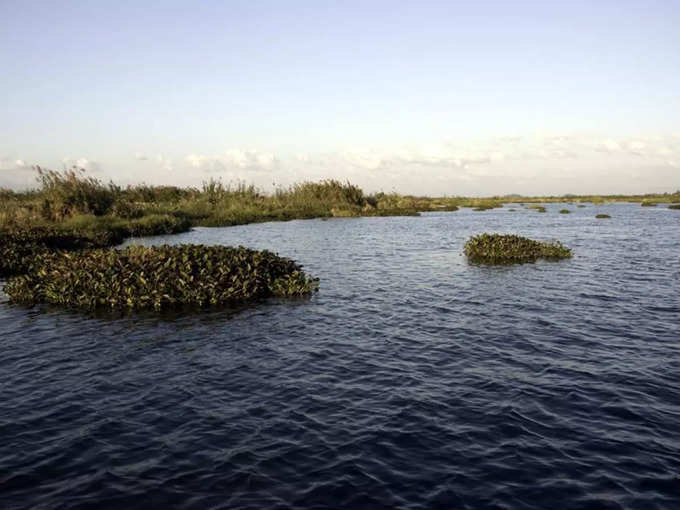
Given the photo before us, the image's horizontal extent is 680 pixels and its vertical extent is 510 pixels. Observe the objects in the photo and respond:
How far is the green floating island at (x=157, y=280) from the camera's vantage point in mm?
20781

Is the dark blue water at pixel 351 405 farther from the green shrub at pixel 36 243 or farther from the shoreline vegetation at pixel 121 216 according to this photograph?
the green shrub at pixel 36 243

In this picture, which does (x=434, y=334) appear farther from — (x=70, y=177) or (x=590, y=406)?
(x=70, y=177)

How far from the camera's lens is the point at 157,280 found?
21.2 m

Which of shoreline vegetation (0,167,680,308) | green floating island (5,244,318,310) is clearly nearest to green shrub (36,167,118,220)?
shoreline vegetation (0,167,680,308)

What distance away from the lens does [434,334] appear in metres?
16.9

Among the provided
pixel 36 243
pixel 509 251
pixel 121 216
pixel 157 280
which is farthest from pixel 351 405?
pixel 121 216

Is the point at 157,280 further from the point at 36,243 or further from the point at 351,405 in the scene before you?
the point at 36,243

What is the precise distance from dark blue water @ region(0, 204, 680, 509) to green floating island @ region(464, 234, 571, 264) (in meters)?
11.0

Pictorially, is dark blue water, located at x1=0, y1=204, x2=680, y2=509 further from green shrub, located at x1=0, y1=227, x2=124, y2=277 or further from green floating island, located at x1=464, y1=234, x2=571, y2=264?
green floating island, located at x1=464, y1=234, x2=571, y2=264

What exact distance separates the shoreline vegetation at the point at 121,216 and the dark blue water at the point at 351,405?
2.98 m

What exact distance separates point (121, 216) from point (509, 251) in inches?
1571

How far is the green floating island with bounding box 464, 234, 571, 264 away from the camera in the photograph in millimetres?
33344

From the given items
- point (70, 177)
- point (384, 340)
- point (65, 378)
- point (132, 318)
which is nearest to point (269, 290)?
point (132, 318)

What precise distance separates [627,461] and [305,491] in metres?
5.94
